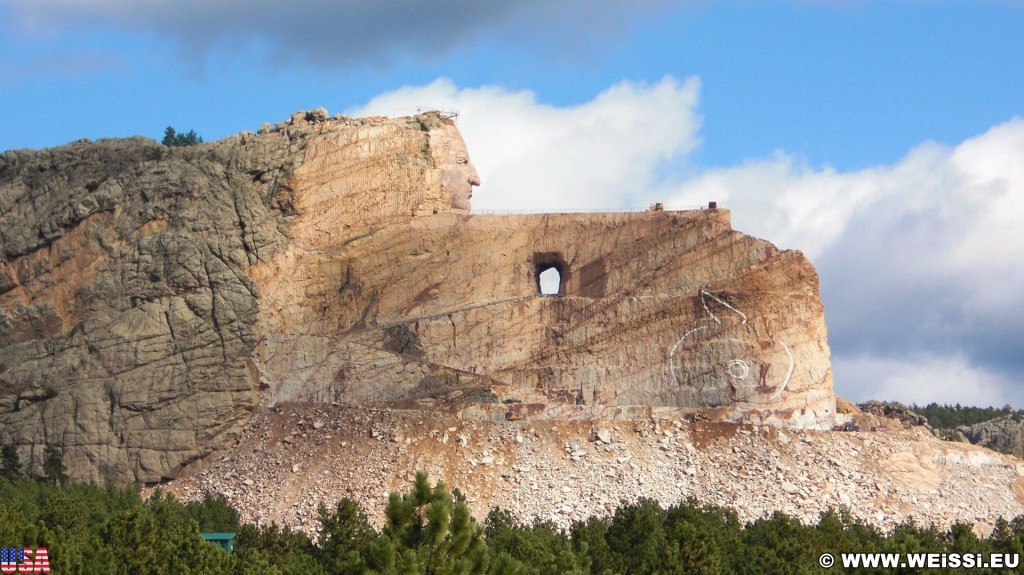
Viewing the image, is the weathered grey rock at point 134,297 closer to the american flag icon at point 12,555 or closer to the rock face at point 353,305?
the rock face at point 353,305

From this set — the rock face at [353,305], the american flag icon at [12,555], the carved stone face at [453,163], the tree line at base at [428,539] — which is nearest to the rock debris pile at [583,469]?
the rock face at [353,305]

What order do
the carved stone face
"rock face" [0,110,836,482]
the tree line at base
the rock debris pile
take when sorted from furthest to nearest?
the carved stone face < "rock face" [0,110,836,482] < the rock debris pile < the tree line at base

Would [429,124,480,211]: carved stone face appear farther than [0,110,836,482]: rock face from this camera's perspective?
Yes

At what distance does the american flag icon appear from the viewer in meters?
55.4

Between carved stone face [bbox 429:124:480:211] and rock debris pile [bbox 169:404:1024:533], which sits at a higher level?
carved stone face [bbox 429:124:480:211]

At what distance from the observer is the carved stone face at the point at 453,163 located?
293 ft

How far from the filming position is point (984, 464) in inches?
3378

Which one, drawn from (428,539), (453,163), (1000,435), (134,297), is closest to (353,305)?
(453,163)

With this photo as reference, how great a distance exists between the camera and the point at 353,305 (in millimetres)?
87625

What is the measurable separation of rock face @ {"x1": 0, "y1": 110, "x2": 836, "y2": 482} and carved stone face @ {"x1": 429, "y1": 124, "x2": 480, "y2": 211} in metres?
0.09

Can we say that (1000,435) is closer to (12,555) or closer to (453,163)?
(453,163)

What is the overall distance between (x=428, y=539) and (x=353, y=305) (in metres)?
33.2

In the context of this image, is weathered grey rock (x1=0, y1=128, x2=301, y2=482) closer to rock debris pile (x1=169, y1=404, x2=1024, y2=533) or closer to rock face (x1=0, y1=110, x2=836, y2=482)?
rock face (x1=0, y1=110, x2=836, y2=482)

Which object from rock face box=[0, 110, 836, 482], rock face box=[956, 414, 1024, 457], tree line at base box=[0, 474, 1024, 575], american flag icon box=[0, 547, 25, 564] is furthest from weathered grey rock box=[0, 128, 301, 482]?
rock face box=[956, 414, 1024, 457]
